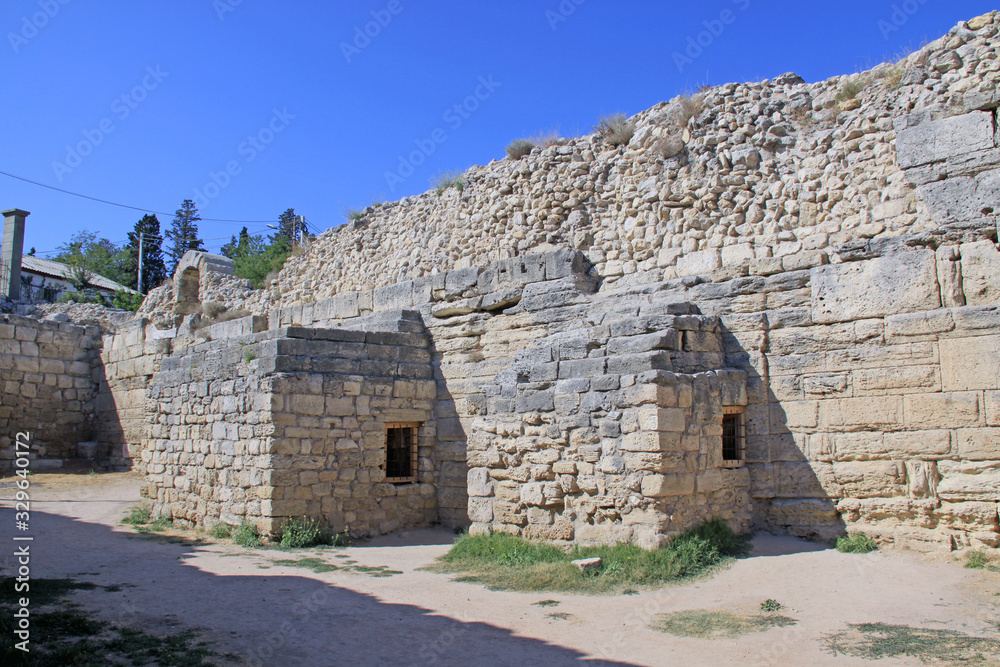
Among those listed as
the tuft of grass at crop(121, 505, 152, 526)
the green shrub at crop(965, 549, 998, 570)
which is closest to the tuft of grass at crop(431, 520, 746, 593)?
the green shrub at crop(965, 549, 998, 570)

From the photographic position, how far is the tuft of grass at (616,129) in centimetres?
1077

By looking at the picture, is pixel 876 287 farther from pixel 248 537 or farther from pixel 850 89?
pixel 248 537

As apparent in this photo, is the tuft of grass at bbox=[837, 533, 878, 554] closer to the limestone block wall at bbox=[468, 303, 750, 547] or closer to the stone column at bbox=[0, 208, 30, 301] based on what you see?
the limestone block wall at bbox=[468, 303, 750, 547]

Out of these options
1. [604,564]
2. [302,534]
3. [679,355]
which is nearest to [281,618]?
[604,564]

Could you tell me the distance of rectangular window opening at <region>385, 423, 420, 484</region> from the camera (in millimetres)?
10344

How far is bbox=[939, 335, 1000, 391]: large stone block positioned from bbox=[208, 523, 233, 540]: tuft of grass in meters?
8.45

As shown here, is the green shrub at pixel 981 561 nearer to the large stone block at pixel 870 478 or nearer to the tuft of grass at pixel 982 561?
the tuft of grass at pixel 982 561

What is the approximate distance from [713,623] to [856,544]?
8.65ft

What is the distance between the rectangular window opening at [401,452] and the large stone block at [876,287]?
5612 millimetres

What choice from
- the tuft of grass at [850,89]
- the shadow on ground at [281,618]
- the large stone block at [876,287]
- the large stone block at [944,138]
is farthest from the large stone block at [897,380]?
the shadow on ground at [281,618]

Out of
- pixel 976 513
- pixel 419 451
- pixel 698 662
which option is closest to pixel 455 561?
pixel 419 451

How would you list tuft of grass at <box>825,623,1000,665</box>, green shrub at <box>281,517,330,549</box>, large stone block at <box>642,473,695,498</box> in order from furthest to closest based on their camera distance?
green shrub at <box>281,517,330,549</box>, large stone block at <box>642,473,695,498</box>, tuft of grass at <box>825,623,1000,665</box>

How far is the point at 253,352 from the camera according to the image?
9.63m

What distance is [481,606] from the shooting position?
628cm
